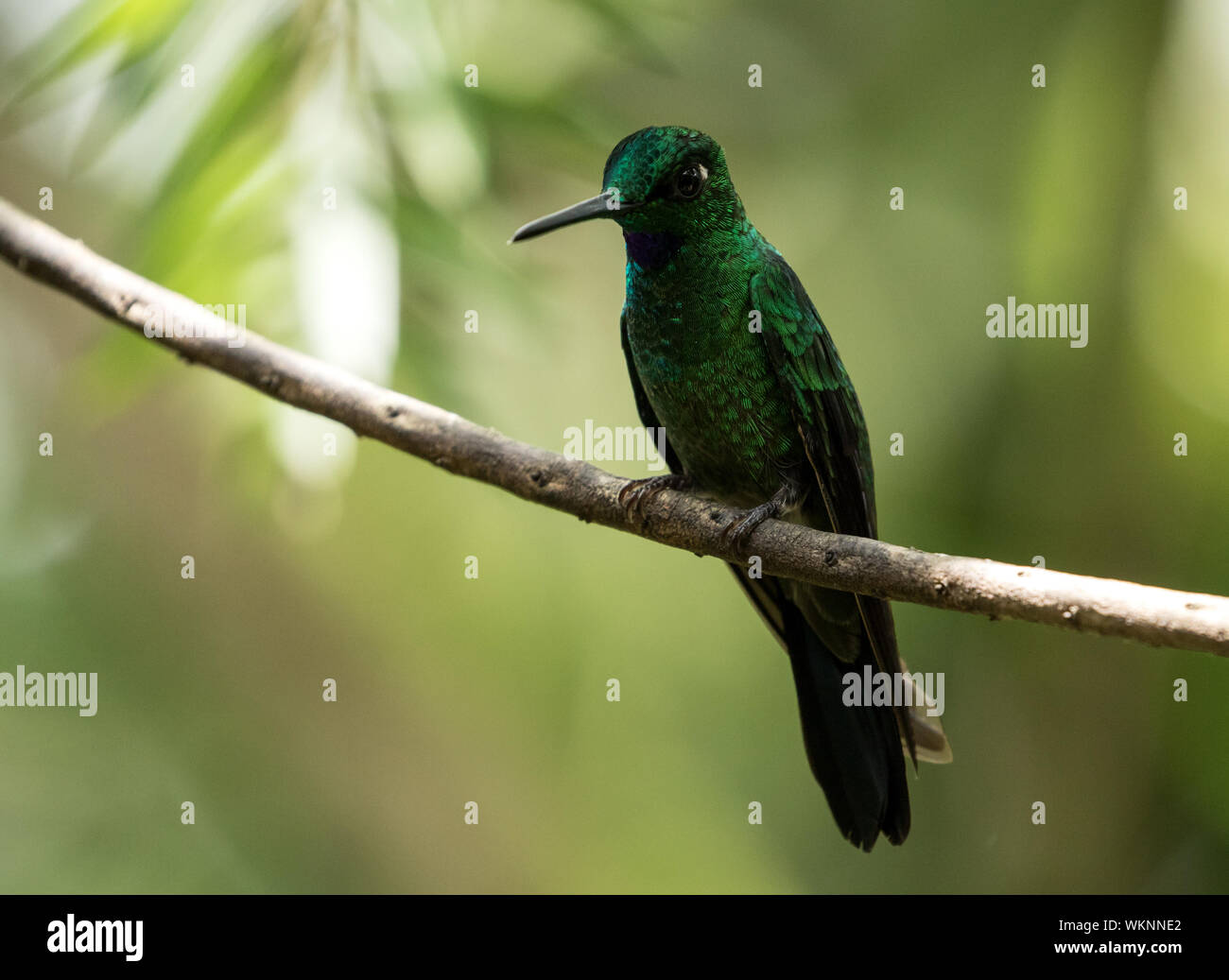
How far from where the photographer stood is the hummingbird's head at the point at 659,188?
239 cm

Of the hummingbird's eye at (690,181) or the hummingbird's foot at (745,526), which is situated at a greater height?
the hummingbird's eye at (690,181)

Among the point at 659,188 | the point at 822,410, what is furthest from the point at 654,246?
the point at 822,410

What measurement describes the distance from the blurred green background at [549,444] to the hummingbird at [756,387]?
25.7 inches

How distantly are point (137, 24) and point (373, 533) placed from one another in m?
3.33

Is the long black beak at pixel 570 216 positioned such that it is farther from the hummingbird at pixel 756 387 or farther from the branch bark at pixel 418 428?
the branch bark at pixel 418 428

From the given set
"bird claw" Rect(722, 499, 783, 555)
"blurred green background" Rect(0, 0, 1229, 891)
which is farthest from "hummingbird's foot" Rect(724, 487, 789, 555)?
"blurred green background" Rect(0, 0, 1229, 891)

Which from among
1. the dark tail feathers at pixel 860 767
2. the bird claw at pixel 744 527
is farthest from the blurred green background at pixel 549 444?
the dark tail feathers at pixel 860 767

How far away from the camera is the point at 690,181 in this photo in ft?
8.30

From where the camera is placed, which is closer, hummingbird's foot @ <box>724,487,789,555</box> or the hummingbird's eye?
hummingbird's foot @ <box>724,487,789,555</box>

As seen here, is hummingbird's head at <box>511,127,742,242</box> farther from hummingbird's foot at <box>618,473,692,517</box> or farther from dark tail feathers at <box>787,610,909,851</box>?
dark tail feathers at <box>787,610,909,851</box>

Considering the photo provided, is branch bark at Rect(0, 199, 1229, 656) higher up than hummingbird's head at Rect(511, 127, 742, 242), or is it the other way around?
hummingbird's head at Rect(511, 127, 742, 242)

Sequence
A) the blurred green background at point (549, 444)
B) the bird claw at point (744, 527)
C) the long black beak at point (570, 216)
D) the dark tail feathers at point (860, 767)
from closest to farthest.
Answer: the bird claw at point (744, 527) → the long black beak at point (570, 216) → the dark tail feathers at point (860, 767) → the blurred green background at point (549, 444)

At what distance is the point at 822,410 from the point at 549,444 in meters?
2.57

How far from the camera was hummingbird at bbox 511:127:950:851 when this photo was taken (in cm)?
251
